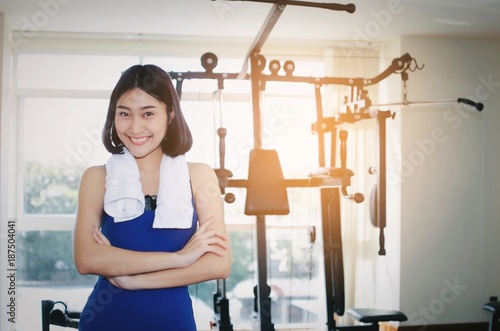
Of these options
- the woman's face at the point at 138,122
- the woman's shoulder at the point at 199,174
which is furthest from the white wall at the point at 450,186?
the woman's face at the point at 138,122

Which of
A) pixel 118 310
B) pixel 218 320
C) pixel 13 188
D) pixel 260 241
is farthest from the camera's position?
pixel 13 188

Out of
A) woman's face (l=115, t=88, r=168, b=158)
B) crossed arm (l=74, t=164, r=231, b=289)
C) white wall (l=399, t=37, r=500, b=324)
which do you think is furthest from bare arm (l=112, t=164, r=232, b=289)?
white wall (l=399, t=37, r=500, b=324)

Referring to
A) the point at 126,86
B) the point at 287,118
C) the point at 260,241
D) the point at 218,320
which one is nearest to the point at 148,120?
the point at 126,86

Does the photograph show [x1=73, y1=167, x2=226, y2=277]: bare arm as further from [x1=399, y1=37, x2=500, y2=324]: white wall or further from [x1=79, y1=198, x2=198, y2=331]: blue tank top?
[x1=399, y1=37, x2=500, y2=324]: white wall

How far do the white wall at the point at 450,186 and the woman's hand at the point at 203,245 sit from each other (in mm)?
3815

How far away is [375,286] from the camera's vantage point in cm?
504

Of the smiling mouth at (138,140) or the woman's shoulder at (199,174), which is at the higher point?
the smiling mouth at (138,140)

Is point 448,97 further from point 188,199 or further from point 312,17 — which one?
point 188,199

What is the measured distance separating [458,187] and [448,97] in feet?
2.65

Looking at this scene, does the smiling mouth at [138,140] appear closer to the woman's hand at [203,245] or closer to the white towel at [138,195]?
the white towel at [138,195]

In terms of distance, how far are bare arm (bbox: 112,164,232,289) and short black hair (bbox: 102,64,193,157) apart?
7 cm

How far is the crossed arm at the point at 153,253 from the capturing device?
113 centimetres

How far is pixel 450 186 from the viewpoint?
4832 millimetres

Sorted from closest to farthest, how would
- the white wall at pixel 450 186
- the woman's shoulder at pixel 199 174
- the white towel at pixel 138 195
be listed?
the white towel at pixel 138 195 → the woman's shoulder at pixel 199 174 → the white wall at pixel 450 186
